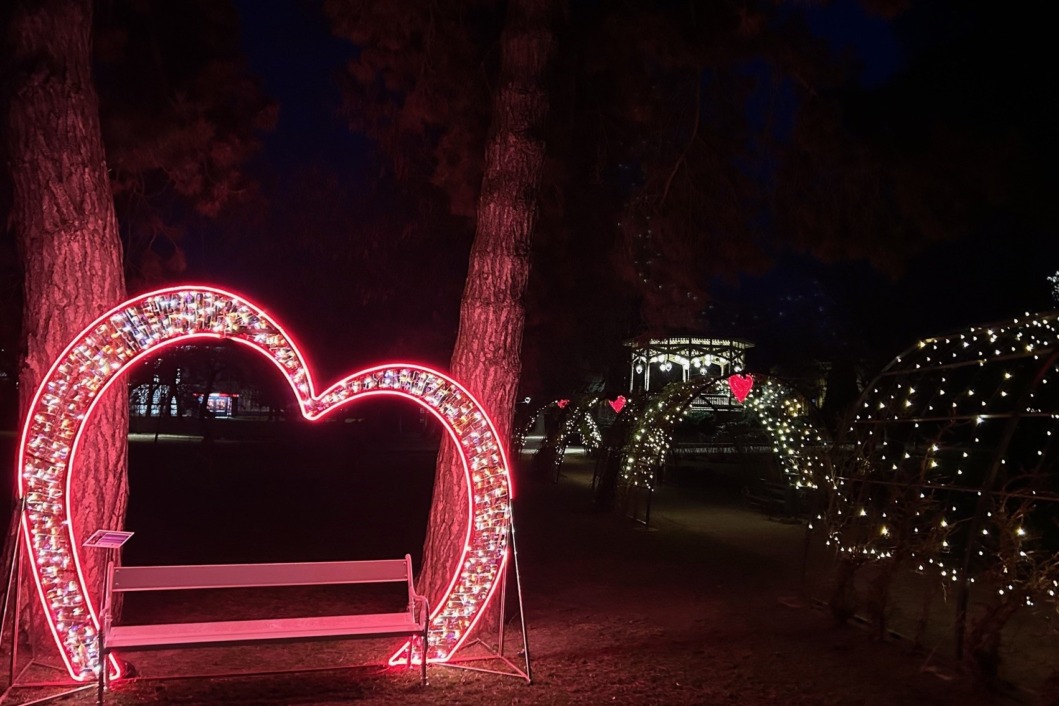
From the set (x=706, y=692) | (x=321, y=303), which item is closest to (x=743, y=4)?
(x=706, y=692)

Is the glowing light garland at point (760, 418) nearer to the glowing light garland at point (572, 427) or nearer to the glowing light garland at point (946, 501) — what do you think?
the glowing light garland at point (946, 501)

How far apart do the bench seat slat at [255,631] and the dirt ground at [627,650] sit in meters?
0.40

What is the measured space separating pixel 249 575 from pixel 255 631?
0.56m

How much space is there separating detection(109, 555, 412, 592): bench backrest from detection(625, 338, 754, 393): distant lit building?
60.5 feet

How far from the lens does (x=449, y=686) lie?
5777mm

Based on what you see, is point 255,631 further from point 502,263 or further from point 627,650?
point 502,263

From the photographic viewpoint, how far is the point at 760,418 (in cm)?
1423

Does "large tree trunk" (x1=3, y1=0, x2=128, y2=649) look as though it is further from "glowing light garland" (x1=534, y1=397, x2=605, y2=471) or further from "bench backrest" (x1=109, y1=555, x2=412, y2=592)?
"glowing light garland" (x1=534, y1=397, x2=605, y2=471)

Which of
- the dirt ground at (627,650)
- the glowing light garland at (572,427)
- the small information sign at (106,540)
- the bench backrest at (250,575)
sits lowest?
the dirt ground at (627,650)

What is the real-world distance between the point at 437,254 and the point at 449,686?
35.1ft

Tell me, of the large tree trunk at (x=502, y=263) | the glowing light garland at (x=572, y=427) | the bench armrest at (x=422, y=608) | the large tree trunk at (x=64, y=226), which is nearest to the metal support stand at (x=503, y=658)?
the bench armrest at (x=422, y=608)

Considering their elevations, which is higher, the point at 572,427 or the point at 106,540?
the point at 572,427

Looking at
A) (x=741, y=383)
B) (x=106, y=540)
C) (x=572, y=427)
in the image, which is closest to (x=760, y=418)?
(x=741, y=383)

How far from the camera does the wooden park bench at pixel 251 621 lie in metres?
5.18
